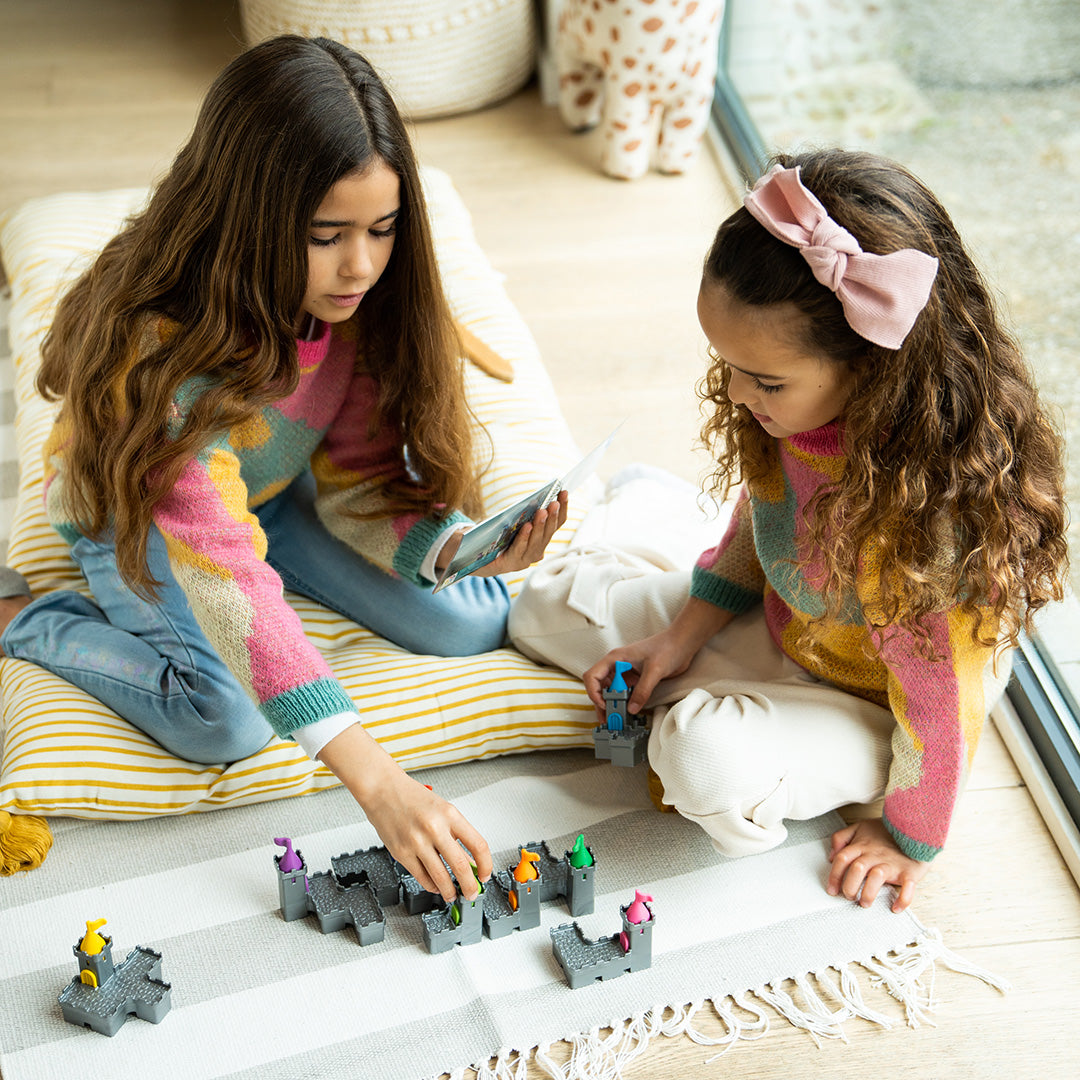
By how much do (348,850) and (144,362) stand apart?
496 millimetres

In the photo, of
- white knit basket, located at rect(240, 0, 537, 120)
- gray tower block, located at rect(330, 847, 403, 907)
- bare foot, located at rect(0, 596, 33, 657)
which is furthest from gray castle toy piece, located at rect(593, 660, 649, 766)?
white knit basket, located at rect(240, 0, 537, 120)

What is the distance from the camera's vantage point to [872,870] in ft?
3.91

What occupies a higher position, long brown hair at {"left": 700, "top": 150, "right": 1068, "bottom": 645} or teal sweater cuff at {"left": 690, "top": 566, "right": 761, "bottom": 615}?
long brown hair at {"left": 700, "top": 150, "right": 1068, "bottom": 645}

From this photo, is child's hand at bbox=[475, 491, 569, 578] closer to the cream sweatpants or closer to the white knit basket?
the cream sweatpants

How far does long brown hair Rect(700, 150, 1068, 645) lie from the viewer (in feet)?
3.13

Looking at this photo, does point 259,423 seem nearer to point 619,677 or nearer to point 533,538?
point 533,538

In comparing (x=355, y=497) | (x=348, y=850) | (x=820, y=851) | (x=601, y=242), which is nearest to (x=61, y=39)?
(x=601, y=242)

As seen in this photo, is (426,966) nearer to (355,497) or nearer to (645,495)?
(355,497)

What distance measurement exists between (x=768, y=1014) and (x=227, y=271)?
0.79 m

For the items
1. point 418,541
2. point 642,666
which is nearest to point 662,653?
point 642,666

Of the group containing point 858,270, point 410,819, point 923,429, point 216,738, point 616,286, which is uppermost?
point 858,270

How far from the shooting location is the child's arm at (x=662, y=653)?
1288 millimetres

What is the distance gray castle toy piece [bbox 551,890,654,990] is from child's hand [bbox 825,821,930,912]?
204mm

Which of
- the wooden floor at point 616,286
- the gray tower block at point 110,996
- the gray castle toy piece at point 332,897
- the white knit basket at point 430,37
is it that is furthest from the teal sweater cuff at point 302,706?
the white knit basket at point 430,37
